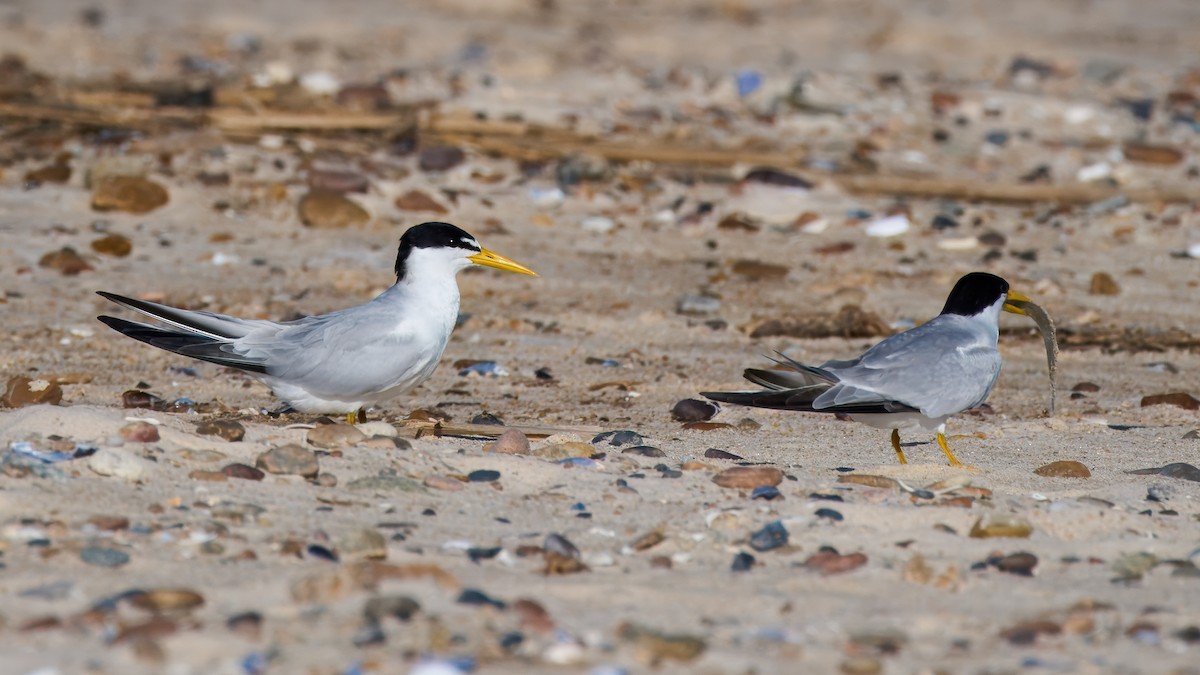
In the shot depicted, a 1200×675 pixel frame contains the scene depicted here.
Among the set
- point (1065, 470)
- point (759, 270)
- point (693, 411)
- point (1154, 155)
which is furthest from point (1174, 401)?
point (1154, 155)

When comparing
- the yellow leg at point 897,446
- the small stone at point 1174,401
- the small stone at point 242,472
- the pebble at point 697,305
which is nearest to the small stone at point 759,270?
the pebble at point 697,305

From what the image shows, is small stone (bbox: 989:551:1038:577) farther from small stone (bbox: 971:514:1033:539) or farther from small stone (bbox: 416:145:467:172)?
small stone (bbox: 416:145:467:172)

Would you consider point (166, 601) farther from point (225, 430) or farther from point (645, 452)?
point (645, 452)

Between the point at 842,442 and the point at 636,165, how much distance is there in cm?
399

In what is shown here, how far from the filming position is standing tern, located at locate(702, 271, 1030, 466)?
441cm

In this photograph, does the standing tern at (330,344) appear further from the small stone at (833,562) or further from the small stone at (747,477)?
the small stone at (833,562)

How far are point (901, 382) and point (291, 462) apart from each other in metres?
1.81

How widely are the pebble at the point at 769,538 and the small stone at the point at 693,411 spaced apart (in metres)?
1.61

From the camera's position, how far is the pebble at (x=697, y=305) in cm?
682

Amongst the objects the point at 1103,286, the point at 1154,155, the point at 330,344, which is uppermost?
the point at 1154,155

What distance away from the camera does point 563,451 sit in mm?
4375

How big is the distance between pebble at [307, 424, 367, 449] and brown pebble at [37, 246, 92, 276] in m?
3.29

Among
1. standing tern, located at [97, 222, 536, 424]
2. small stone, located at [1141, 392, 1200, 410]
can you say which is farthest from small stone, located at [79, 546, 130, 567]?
small stone, located at [1141, 392, 1200, 410]

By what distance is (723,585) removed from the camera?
3365 mm
